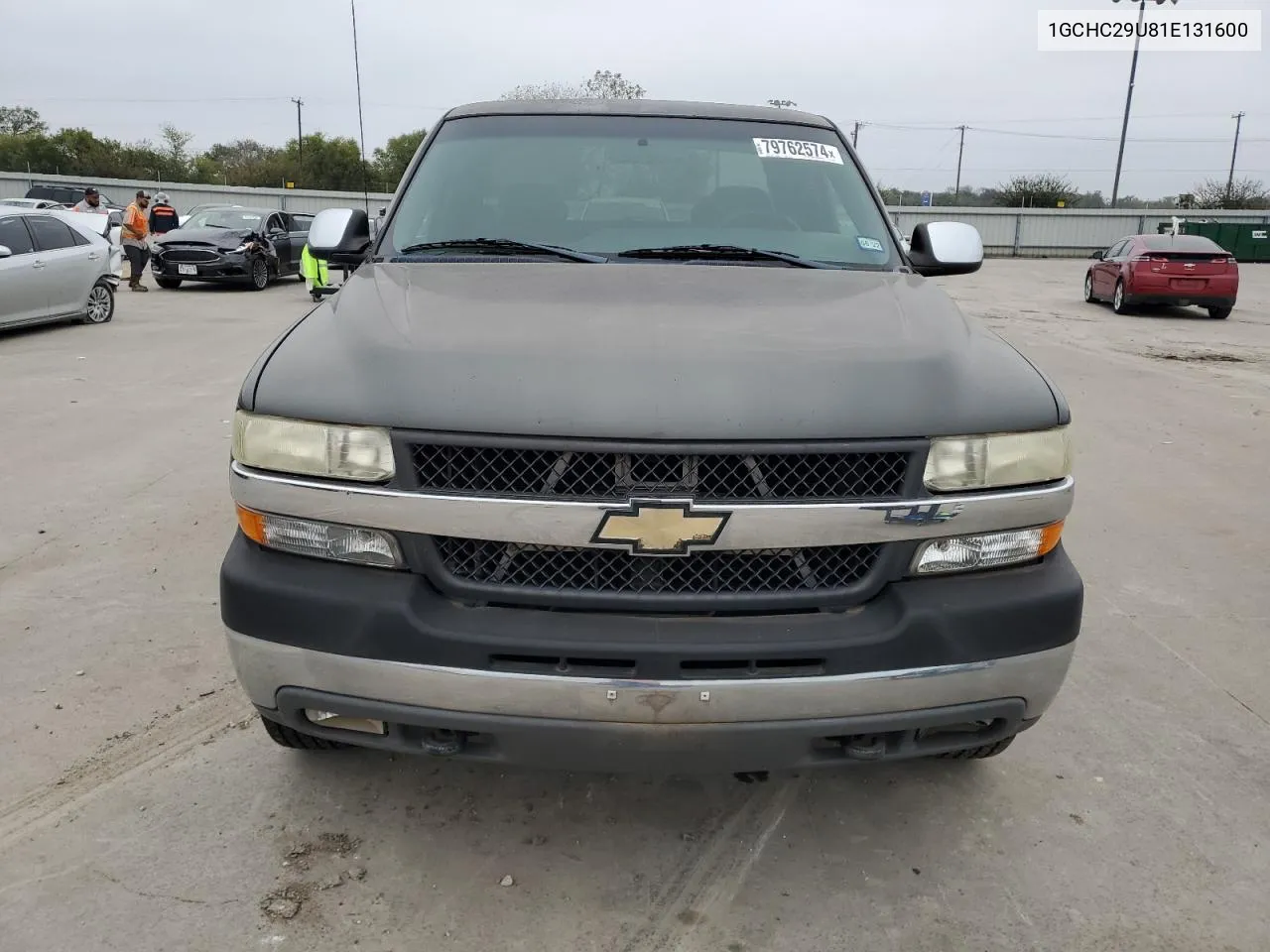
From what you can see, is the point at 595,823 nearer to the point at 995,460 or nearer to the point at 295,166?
the point at 995,460

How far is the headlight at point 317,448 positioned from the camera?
209 centimetres

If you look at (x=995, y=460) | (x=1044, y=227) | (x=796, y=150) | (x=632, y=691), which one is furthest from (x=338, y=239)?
(x=1044, y=227)

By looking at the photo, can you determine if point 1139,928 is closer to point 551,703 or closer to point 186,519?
point 551,703

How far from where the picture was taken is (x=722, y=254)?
3.16 meters

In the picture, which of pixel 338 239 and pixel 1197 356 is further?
pixel 1197 356

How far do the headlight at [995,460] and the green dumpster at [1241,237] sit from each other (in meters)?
40.1

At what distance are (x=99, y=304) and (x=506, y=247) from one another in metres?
11.9

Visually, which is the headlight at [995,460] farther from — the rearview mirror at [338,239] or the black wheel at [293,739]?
the rearview mirror at [338,239]

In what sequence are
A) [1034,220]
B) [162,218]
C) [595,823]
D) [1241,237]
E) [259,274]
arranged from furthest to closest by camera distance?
[1034,220], [1241,237], [162,218], [259,274], [595,823]

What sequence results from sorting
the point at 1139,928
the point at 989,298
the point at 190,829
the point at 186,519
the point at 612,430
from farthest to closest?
the point at 989,298
the point at 186,519
the point at 190,829
the point at 1139,928
the point at 612,430

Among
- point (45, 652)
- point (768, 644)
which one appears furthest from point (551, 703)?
point (45, 652)

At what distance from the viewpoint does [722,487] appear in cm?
208

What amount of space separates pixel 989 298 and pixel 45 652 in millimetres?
19357

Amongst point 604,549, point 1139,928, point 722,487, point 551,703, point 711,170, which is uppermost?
point 711,170
